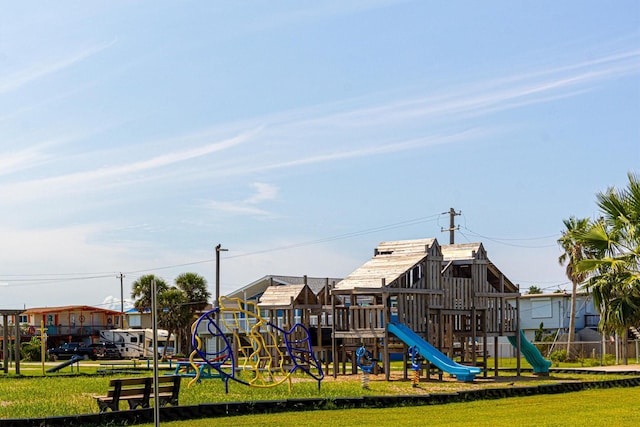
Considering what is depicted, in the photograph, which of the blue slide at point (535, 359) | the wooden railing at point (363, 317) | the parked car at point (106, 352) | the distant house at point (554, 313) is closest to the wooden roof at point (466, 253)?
the blue slide at point (535, 359)

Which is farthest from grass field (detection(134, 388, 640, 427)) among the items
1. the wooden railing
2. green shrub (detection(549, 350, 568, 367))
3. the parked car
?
the parked car

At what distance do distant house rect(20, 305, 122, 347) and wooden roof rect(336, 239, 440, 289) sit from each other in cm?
5209

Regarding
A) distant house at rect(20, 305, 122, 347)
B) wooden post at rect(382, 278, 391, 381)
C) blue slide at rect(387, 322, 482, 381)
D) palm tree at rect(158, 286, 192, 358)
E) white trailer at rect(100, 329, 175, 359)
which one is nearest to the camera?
blue slide at rect(387, 322, 482, 381)

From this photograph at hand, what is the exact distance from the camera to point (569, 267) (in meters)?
58.7

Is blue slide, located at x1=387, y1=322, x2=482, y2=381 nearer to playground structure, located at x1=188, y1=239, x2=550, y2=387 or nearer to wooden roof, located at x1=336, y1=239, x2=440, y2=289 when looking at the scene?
playground structure, located at x1=188, y1=239, x2=550, y2=387

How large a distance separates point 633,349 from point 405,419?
40.8m

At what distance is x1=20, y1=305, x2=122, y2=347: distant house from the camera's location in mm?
82062

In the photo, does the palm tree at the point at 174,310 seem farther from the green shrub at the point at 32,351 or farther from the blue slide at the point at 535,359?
the blue slide at the point at 535,359

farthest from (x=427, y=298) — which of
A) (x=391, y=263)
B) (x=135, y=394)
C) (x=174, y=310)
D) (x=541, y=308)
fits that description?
(x=174, y=310)

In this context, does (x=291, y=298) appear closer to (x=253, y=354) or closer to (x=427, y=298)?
(x=427, y=298)

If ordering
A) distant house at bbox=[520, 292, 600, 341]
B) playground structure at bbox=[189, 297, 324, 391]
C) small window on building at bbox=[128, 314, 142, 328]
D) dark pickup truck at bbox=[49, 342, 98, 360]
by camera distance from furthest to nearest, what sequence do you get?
small window on building at bbox=[128, 314, 142, 328], dark pickup truck at bbox=[49, 342, 98, 360], distant house at bbox=[520, 292, 600, 341], playground structure at bbox=[189, 297, 324, 391]

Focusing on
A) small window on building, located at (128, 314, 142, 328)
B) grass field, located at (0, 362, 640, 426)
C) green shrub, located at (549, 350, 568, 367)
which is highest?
grass field, located at (0, 362, 640, 426)

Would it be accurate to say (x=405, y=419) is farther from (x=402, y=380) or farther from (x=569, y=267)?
(x=569, y=267)

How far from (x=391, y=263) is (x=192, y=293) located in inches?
1559
